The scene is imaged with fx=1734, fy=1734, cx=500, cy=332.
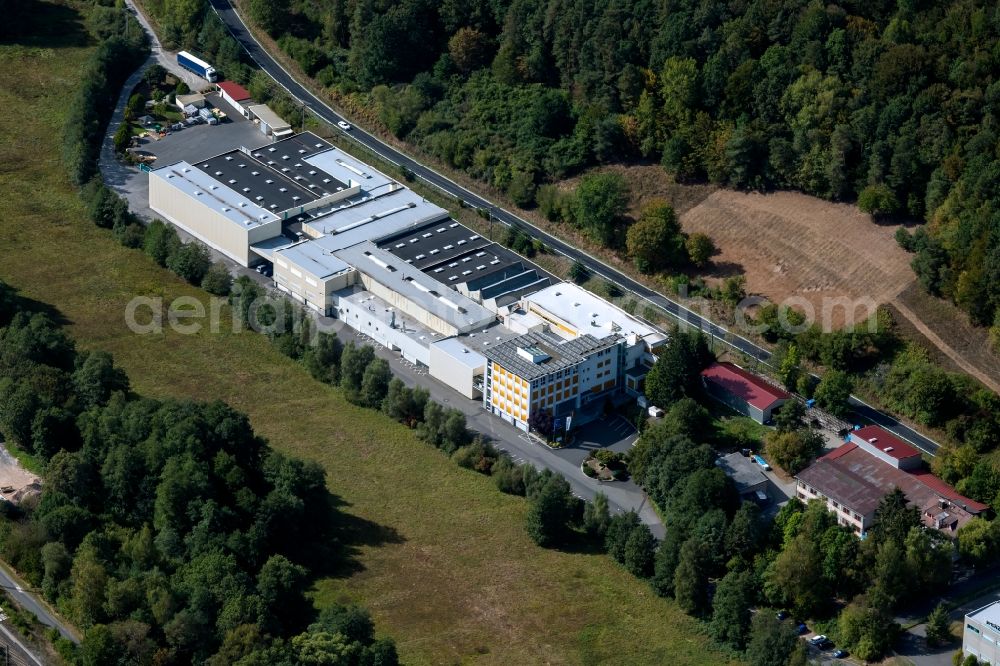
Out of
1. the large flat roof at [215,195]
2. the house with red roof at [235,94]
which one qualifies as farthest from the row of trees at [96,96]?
the house with red roof at [235,94]

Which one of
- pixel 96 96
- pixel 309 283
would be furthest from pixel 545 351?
pixel 96 96

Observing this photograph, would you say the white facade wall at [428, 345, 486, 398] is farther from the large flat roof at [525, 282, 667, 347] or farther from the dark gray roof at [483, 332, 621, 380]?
the large flat roof at [525, 282, 667, 347]

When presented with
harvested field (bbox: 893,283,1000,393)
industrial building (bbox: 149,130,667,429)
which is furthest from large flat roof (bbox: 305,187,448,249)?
harvested field (bbox: 893,283,1000,393)

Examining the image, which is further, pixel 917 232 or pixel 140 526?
pixel 917 232

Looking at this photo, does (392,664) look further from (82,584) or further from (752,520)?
(752,520)

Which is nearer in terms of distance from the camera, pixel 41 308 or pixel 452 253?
pixel 41 308

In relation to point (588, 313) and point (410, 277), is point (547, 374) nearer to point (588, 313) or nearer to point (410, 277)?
point (588, 313)

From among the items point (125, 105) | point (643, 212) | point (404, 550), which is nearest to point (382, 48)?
point (125, 105)
